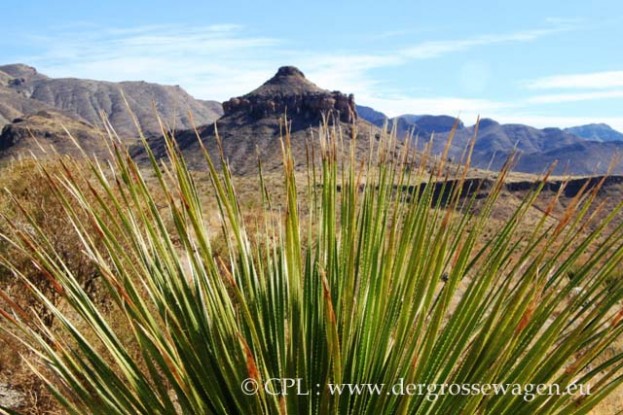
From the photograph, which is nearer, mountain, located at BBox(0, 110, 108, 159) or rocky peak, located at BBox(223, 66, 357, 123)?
mountain, located at BBox(0, 110, 108, 159)

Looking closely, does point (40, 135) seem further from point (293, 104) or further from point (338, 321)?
point (338, 321)

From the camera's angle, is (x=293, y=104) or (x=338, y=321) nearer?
(x=338, y=321)

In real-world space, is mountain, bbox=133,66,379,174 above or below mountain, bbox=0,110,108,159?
above

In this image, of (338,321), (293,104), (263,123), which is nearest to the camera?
(338,321)

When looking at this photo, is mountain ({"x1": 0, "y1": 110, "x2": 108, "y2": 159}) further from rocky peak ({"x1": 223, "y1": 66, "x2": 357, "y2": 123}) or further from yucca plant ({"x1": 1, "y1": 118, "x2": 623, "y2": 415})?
yucca plant ({"x1": 1, "y1": 118, "x2": 623, "y2": 415})

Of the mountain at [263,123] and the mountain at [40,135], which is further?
the mountain at [40,135]

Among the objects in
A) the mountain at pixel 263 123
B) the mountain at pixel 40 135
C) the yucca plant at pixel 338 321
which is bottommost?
the mountain at pixel 40 135

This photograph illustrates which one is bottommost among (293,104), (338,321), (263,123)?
(263,123)

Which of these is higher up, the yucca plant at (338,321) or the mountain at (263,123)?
the yucca plant at (338,321)

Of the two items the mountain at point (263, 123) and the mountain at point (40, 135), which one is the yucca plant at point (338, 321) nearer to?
the mountain at point (263, 123)

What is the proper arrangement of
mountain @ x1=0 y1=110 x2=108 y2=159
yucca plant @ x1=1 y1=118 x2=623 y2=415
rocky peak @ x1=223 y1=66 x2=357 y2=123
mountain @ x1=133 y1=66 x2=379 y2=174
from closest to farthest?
yucca plant @ x1=1 y1=118 x2=623 y2=415 → mountain @ x1=133 y1=66 x2=379 y2=174 → mountain @ x1=0 y1=110 x2=108 y2=159 → rocky peak @ x1=223 y1=66 x2=357 y2=123

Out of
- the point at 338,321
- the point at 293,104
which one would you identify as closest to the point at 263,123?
the point at 293,104

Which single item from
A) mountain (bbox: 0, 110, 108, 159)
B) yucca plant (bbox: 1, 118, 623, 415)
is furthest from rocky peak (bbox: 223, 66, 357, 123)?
yucca plant (bbox: 1, 118, 623, 415)

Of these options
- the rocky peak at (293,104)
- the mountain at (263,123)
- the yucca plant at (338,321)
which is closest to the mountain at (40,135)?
the mountain at (263,123)
